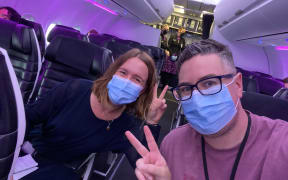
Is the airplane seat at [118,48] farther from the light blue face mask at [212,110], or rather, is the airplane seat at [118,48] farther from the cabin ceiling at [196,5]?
the cabin ceiling at [196,5]

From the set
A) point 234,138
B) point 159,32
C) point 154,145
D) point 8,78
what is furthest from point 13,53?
point 159,32

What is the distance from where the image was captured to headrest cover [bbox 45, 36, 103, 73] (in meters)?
2.22

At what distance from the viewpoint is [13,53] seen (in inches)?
93.3

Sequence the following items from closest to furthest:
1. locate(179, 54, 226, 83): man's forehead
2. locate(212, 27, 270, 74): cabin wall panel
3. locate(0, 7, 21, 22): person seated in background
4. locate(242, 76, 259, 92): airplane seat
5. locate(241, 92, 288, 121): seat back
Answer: locate(179, 54, 226, 83): man's forehead
locate(241, 92, 288, 121): seat back
locate(242, 76, 259, 92): airplane seat
locate(0, 7, 21, 22): person seated in background
locate(212, 27, 270, 74): cabin wall panel

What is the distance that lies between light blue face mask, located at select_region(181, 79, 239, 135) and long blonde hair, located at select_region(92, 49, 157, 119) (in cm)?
64

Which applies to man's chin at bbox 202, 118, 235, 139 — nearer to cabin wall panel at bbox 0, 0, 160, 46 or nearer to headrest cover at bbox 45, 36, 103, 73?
headrest cover at bbox 45, 36, 103, 73

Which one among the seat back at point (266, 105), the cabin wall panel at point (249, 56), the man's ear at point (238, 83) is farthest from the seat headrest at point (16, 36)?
the cabin wall panel at point (249, 56)

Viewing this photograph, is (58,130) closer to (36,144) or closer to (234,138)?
(36,144)

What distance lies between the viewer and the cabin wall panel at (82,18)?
610 centimetres

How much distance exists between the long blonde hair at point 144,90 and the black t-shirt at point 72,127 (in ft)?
0.33

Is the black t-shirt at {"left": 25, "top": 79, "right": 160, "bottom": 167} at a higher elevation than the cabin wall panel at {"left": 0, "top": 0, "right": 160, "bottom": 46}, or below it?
below

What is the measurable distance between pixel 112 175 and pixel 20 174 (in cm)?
133

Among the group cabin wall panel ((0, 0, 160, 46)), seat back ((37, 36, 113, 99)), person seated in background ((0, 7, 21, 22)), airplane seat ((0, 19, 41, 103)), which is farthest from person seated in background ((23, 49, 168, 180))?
cabin wall panel ((0, 0, 160, 46))

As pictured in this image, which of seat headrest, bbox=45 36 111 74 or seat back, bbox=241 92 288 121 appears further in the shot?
seat headrest, bbox=45 36 111 74
